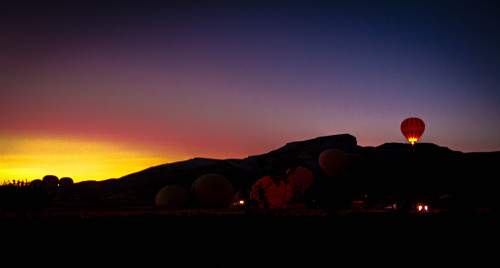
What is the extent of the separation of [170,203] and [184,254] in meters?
35.8

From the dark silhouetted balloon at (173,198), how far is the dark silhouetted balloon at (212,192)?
2.20m

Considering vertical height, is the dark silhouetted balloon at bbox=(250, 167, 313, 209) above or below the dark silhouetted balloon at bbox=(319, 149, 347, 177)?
below

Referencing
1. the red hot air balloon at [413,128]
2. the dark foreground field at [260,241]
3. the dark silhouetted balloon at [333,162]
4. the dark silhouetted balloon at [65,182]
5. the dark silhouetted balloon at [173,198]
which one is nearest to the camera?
the dark foreground field at [260,241]

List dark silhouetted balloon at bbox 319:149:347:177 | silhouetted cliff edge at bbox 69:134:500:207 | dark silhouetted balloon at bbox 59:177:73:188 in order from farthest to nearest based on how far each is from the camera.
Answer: dark silhouetted balloon at bbox 59:177:73:188, silhouetted cliff edge at bbox 69:134:500:207, dark silhouetted balloon at bbox 319:149:347:177

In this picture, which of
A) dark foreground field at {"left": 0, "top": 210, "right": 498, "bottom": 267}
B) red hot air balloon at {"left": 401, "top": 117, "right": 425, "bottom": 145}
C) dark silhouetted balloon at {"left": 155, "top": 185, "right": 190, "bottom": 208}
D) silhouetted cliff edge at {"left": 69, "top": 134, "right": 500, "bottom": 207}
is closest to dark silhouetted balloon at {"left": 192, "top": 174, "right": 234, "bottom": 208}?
dark silhouetted balloon at {"left": 155, "top": 185, "right": 190, "bottom": 208}

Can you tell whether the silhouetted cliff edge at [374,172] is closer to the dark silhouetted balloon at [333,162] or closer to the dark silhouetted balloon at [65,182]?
the dark silhouetted balloon at [65,182]

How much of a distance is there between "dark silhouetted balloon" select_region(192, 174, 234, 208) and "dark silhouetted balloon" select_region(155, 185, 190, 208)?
2204 millimetres

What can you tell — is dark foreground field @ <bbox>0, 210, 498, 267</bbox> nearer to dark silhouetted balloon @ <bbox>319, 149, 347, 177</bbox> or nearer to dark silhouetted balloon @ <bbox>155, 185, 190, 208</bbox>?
dark silhouetted balloon @ <bbox>319, 149, 347, 177</bbox>

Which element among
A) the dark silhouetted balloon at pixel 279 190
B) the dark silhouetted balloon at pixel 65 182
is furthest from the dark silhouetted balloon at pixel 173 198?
the dark silhouetted balloon at pixel 65 182

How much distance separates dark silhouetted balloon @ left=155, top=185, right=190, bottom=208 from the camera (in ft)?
143

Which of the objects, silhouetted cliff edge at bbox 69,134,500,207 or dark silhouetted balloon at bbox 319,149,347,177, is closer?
dark silhouetted balloon at bbox 319,149,347,177

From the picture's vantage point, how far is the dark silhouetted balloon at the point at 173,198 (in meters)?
43.4

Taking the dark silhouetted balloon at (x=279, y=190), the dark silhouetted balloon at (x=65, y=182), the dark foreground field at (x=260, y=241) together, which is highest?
the dark silhouetted balloon at (x=65, y=182)

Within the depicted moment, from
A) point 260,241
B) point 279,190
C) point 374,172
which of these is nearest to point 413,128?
point 279,190
